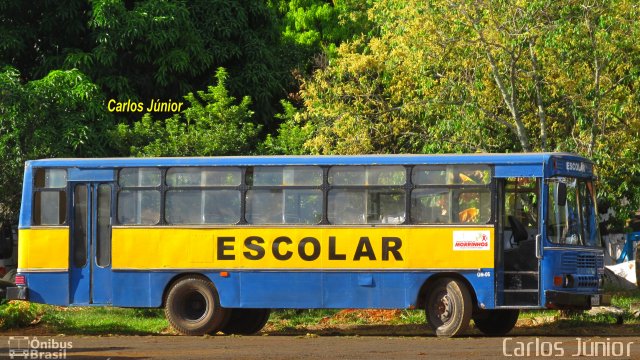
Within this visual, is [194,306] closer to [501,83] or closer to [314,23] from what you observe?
[501,83]

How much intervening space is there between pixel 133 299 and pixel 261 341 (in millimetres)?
2932

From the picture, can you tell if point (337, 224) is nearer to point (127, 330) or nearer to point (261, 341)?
point (261, 341)

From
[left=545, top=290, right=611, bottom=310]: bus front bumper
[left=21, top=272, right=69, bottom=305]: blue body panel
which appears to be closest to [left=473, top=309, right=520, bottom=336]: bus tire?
[left=545, top=290, right=611, bottom=310]: bus front bumper

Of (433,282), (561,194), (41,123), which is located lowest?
(433,282)

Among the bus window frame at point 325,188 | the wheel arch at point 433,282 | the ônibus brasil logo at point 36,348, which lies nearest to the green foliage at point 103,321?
the ônibus brasil logo at point 36,348

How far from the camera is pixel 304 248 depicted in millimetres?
19781

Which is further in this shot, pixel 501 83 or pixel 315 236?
pixel 501 83

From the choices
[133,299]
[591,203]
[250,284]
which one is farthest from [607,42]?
[133,299]

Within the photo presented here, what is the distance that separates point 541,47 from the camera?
24.5 m

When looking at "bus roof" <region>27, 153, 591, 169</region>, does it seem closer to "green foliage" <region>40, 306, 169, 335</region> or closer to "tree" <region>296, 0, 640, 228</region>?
"green foliage" <region>40, 306, 169, 335</region>

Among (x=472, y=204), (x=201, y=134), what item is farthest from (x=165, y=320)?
(x=201, y=134)

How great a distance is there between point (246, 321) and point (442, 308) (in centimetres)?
378

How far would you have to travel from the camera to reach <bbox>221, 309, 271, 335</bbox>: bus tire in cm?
2134

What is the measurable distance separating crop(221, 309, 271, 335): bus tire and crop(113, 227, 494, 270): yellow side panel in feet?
5.16
